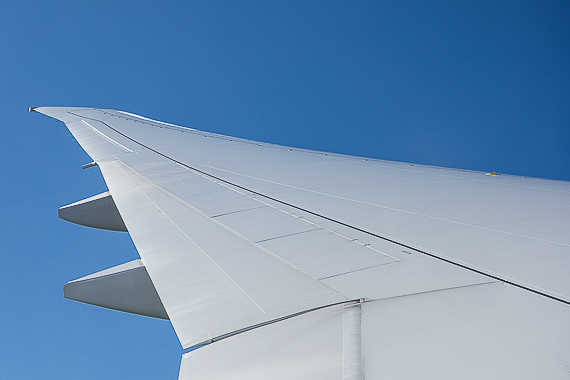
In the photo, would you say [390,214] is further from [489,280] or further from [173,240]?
[173,240]

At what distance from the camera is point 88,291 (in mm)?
2080

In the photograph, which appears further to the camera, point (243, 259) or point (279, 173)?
point (279, 173)

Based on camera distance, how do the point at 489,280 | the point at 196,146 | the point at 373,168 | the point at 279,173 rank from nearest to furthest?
the point at 489,280 < the point at 279,173 < the point at 373,168 < the point at 196,146

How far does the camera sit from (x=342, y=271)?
5.12 ft

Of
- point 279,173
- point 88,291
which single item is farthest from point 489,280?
point 279,173

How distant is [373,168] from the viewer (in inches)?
155

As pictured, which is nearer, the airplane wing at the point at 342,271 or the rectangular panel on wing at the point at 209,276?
the airplane wing at the point at 342,271

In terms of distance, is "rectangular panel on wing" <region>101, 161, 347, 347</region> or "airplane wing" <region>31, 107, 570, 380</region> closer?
"airplane wing" <region>31, 107, 570, 380</region>

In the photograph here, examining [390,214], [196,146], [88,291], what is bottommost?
[88,291]

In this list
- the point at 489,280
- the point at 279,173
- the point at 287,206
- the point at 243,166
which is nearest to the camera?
the point at 489,280

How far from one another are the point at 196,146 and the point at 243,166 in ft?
4.02

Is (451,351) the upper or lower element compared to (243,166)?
lower

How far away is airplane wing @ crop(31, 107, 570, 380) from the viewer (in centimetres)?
102

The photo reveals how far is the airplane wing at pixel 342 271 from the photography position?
1.02 m
